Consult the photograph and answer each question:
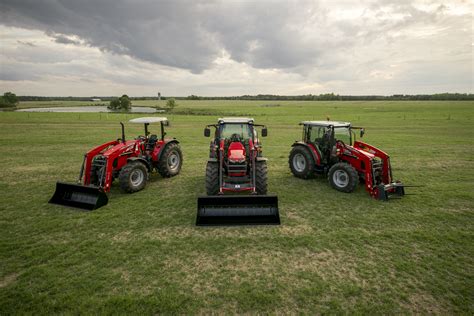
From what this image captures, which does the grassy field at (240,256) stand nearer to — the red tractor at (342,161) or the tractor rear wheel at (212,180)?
the red tractor at (342,161)

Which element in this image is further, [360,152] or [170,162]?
[170,162]

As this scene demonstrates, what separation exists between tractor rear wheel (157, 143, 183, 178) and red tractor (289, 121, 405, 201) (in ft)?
14.2

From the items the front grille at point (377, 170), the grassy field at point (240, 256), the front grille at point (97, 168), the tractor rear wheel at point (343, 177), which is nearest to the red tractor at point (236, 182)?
the grassy field at point (240, 256)

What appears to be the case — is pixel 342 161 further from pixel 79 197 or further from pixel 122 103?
pixel 122 103

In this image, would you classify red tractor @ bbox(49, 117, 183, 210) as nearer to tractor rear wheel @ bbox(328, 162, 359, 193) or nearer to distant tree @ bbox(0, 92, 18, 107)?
tractor rear wheel @ bbox(328, 162, 359, 193)

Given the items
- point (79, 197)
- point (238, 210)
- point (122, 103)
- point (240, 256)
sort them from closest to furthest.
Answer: point (240, 256) → point (238, 210) → point (79, 197) → point (122, 103)

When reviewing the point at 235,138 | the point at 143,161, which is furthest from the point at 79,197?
the point at 235,138

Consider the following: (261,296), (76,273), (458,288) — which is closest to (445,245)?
(458,288)

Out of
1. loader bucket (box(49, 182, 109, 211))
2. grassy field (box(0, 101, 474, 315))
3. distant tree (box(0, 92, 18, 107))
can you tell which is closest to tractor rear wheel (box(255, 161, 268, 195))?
grassy field (box(0, 101, 474, 315))

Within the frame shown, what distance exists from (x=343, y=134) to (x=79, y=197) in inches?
318

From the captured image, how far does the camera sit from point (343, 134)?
8.84 m

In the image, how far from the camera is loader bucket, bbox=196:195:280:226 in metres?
5.98

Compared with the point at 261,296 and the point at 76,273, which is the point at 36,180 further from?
the point at 261,296

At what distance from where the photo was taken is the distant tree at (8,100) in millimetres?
80500
